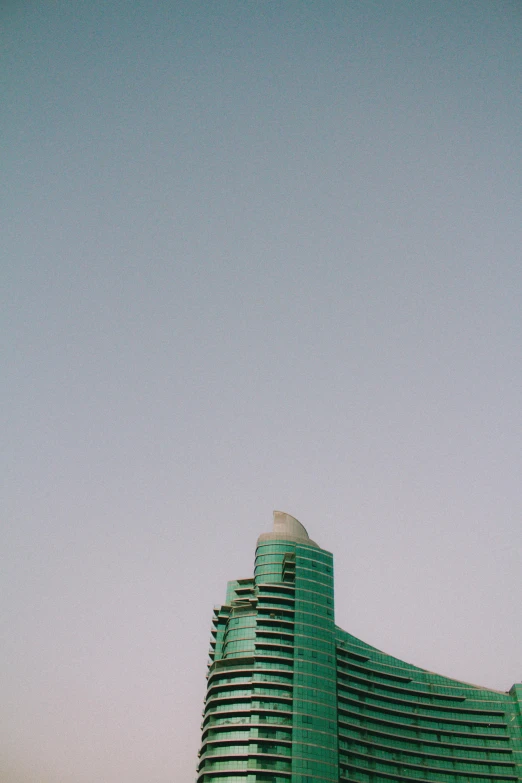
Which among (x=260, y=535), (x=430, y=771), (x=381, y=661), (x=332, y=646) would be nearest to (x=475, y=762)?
(x=430, y=771)

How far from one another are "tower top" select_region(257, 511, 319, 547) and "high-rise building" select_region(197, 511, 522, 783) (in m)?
0.32

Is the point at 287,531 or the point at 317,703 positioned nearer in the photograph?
the point at 317,703

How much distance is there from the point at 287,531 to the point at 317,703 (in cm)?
4037

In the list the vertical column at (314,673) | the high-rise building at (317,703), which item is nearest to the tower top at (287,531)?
the high-rise building at (317,703)

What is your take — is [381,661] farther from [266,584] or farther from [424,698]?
[266,584]

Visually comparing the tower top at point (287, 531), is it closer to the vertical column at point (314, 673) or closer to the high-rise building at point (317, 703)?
the high-rise building at point (317, 703)

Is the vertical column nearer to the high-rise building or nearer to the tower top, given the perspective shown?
the high-rise building

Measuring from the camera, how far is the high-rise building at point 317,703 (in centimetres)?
12050

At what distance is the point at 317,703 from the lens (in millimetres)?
125188

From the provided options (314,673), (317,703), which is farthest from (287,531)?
(317,703)

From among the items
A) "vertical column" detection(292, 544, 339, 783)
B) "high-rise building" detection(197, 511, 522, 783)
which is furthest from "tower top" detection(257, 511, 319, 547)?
"vertical column" detection(292, 544, 339, 783)

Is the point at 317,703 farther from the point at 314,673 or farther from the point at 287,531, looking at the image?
the point at 287,531

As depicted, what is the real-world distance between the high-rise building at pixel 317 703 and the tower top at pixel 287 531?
1.06ft

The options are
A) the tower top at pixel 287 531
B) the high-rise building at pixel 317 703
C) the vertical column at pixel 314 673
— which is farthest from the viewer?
the tower top at pixel 287 531
